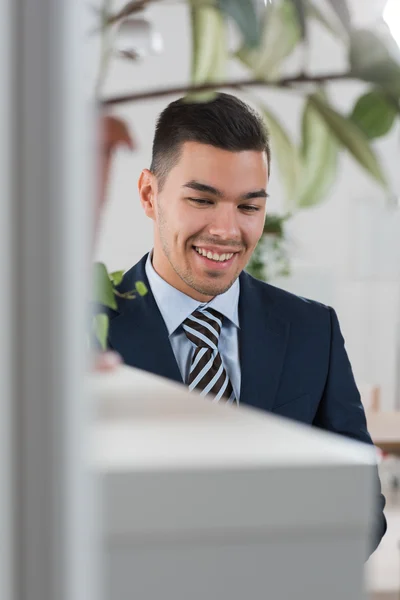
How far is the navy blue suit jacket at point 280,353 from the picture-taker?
1.86ft

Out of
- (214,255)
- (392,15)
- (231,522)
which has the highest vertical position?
(392,15)

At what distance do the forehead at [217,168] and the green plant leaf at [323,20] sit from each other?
0.15 m

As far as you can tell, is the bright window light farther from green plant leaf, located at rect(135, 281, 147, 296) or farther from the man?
green plant leaf, located at rect(135, 281, 147, 296)

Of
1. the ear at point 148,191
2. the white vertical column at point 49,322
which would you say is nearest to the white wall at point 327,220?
the ear at point 148,191

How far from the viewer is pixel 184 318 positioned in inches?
23.0

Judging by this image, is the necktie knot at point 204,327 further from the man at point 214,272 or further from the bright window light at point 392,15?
the bright window light at point 392,15

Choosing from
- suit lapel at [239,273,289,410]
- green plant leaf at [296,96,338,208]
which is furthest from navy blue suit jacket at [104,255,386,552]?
green plant leaf at [296,96,338,208]

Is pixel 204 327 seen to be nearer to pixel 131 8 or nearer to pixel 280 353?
pixel 280 353

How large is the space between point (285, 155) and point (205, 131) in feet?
0.66

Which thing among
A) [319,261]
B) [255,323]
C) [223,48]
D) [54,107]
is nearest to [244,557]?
[54,107]

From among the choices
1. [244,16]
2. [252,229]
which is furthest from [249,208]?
[244,16]

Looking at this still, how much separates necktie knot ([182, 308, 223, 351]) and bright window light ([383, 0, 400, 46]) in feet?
0.86

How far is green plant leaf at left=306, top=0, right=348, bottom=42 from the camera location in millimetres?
429

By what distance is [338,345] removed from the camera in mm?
667
